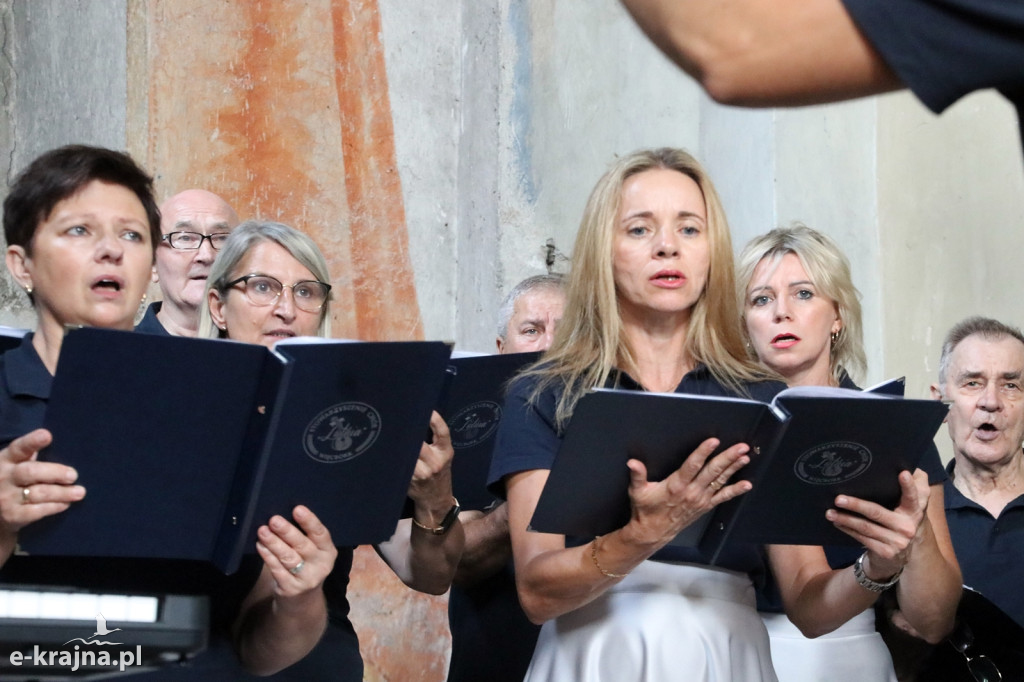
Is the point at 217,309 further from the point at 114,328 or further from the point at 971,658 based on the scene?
the point at 971,658

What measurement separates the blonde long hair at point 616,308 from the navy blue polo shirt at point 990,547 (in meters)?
1.38

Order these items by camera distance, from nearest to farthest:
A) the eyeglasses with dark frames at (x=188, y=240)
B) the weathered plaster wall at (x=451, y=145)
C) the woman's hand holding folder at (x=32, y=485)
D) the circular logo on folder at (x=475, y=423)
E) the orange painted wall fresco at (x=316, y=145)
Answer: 1. the woman's hand holding folder at (x=32, y=485)
2. the circular logo on folder at (x=475, y=423)
3. the eyeglasses with dark frames at (x=188, y=240)
4. the weathered plaster wall at (x=451, y=145)
5. the orange painted wall fresco at (x=316, y=145)

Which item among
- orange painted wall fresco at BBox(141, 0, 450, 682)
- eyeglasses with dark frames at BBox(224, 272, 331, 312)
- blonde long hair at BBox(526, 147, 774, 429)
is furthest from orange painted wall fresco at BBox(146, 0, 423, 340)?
blonde long hair at BBox(526, 147, 774, 429)

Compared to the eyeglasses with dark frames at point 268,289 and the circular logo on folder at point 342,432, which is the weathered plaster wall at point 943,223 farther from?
the circular logo on folder at point 342,432

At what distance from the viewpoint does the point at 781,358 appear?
3.73 metres

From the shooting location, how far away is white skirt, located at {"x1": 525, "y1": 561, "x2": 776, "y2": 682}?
2637 millimetres

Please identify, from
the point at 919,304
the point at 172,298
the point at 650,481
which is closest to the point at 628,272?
the point at 650,481

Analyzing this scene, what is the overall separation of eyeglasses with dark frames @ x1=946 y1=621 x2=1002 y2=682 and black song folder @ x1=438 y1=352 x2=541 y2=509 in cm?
130

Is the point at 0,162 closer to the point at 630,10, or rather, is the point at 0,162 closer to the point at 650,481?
the point at 650,481

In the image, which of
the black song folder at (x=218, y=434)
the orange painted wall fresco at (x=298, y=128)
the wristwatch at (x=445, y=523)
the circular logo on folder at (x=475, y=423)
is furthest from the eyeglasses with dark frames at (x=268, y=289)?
the orange painted wall fresco at (x=298, y=128)

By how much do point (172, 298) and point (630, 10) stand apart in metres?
3.37

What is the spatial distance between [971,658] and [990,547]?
31.5 inches

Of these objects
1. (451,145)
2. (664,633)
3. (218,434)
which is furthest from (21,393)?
(451,145)

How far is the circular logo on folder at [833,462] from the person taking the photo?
2479 mm
